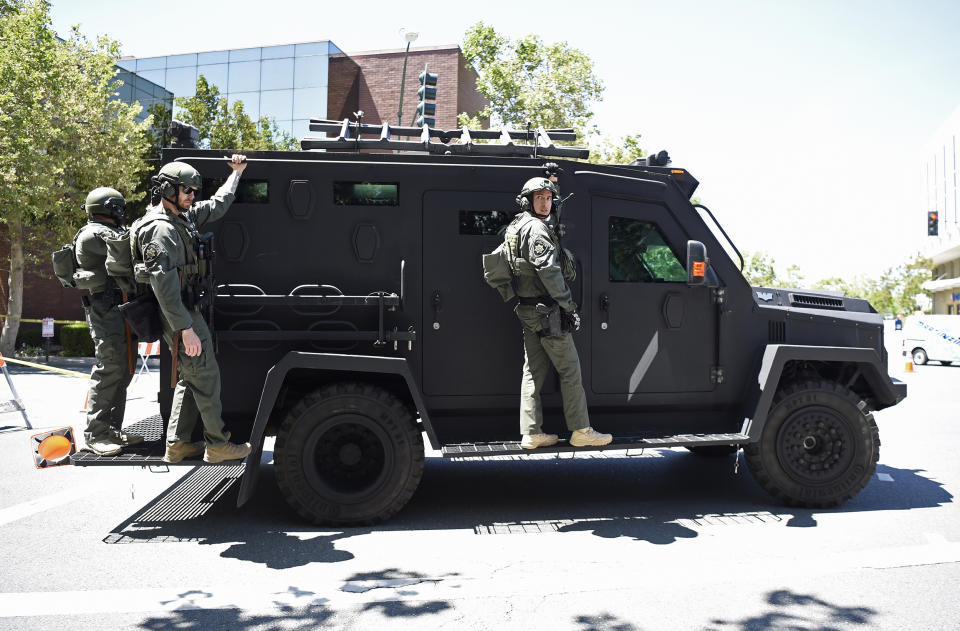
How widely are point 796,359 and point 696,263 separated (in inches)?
44.1

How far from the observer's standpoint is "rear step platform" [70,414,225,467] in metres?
4.79

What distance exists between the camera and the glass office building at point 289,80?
36250 mm

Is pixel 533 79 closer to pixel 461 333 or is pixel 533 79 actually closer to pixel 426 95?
pixel 426 95

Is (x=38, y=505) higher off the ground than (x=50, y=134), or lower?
lower

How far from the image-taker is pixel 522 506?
18.5ft

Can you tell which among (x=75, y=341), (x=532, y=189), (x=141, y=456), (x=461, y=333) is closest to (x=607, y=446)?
(x=461, y=333)

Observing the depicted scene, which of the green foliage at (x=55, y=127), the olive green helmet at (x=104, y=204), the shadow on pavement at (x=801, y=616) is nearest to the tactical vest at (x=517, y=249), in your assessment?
the shadow on pavement at (x=801, y=616)

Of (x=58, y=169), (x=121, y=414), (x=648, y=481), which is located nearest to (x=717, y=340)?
(x=648, y=481)

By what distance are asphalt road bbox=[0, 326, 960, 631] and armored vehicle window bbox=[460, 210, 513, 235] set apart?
218 centimetres

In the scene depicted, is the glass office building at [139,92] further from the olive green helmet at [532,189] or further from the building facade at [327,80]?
the olive green helmet at [532,189]

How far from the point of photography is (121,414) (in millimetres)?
5305

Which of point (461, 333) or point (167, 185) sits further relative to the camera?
point (461, 333)

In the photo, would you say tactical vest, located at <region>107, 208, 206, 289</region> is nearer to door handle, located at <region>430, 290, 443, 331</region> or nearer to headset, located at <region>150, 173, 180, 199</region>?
headset, located at <region>150, 173, 180, 199</region>

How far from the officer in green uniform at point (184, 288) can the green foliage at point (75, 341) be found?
2047 cm
